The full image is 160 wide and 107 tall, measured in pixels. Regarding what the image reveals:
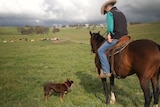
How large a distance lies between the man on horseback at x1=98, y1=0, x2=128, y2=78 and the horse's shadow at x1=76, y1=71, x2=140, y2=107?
6.01 feet

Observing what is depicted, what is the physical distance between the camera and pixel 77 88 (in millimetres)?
11805

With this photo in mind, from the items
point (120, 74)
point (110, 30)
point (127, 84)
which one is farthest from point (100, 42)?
point (127, 84)

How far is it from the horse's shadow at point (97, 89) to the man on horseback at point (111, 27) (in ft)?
6.01

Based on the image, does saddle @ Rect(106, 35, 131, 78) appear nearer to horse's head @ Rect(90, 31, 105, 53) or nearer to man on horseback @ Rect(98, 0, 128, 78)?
man on horseback @ Rect(98, 0, 128, 78)

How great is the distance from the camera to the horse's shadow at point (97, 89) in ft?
32.6

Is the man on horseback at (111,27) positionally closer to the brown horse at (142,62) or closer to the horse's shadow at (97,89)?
the brown horse at (142,62)

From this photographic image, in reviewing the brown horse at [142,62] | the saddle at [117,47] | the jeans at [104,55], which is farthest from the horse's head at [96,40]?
the brown horse at [142,62]

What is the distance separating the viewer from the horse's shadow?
32.6 ft

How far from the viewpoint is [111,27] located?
8.48 metres

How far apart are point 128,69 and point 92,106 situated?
2.29 metres

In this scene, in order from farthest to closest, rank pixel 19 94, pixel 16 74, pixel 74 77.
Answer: pixel 16 74, pixel 74 77, pixel 19 94

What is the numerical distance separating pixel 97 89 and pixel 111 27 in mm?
4381

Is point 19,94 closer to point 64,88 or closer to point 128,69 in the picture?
point 64,88

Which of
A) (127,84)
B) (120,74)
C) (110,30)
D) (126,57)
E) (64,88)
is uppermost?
(110,30)
